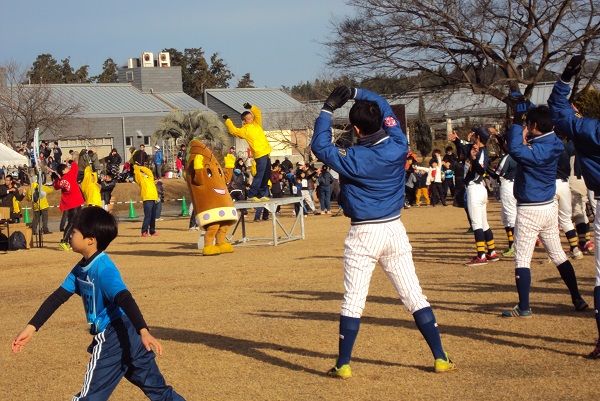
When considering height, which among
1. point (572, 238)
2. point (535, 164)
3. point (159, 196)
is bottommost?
point (159, 196)

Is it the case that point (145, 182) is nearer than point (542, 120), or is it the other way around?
point (542, 120)

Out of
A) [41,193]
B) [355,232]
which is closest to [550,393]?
[355,232]

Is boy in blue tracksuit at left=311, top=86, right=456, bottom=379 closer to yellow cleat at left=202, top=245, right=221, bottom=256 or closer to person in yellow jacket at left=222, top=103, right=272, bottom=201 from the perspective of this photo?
person in yellow jacket at left=222, top=103, right=272, bottom=201

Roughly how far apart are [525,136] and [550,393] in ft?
10.3

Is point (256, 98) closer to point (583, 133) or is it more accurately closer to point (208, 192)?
point (208, 192)

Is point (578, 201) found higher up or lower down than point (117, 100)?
lower down

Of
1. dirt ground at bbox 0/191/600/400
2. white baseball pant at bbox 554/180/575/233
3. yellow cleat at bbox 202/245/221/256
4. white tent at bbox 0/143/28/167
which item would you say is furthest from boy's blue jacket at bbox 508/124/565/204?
white tent at bbox 0/143/28/167

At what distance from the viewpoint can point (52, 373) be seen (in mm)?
7609

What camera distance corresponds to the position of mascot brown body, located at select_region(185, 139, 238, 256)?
16.0 meters

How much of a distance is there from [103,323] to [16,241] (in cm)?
1696

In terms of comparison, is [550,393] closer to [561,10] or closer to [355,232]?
[355,232]

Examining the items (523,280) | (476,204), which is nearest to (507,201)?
(476,204)

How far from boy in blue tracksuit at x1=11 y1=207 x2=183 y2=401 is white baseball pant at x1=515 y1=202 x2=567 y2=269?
4.35 meters

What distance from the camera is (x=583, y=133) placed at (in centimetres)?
672
